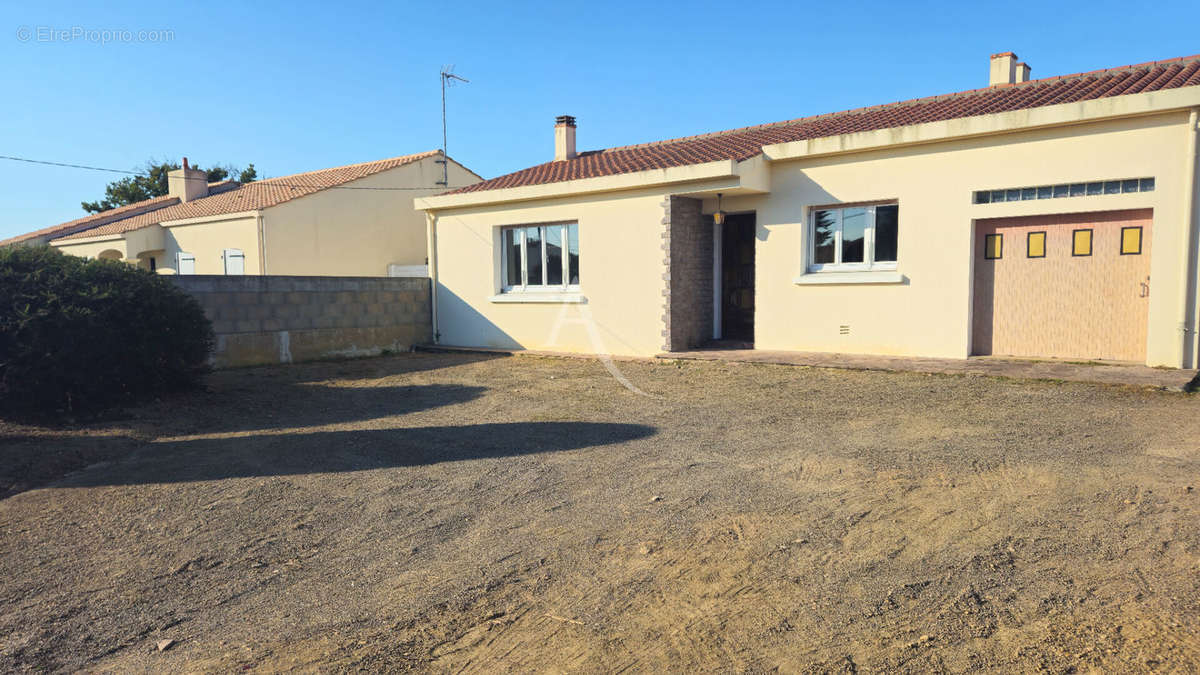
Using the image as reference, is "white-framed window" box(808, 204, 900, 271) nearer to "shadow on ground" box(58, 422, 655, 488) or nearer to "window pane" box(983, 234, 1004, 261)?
"window pane" box(983, 234, 1004, 261)

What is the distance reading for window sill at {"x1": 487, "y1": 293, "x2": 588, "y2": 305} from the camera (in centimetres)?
1415

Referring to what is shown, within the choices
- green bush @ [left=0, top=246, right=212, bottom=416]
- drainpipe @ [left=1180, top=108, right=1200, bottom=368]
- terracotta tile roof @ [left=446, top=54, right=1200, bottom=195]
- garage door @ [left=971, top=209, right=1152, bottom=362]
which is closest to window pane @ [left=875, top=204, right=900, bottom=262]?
garage door @ [left=971, top=209, right=1152, bottom=362]

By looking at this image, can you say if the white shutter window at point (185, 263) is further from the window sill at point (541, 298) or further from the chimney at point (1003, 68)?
the chimney at point (1003, 68)

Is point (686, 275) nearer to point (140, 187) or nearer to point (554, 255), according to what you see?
point (554, 255)

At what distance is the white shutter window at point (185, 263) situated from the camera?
74.2 feet

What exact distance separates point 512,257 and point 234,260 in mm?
9835

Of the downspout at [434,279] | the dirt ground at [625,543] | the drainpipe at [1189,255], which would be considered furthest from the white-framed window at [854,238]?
the downspout at [434,279]

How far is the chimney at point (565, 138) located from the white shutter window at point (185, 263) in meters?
11.6

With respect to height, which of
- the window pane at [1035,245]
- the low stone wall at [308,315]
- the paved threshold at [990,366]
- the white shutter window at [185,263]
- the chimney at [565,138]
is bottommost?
the paved threshold at [990,366]

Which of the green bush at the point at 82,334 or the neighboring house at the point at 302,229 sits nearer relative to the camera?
the green bush at the point at 82,334

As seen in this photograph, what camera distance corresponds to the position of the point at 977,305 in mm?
10836

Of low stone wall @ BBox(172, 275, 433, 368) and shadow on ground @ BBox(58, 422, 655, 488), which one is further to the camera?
low stone wall @ BBox(172, 275, 433, 368)

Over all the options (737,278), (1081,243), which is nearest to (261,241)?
(737,278)

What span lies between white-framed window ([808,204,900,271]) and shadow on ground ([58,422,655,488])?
591cm
